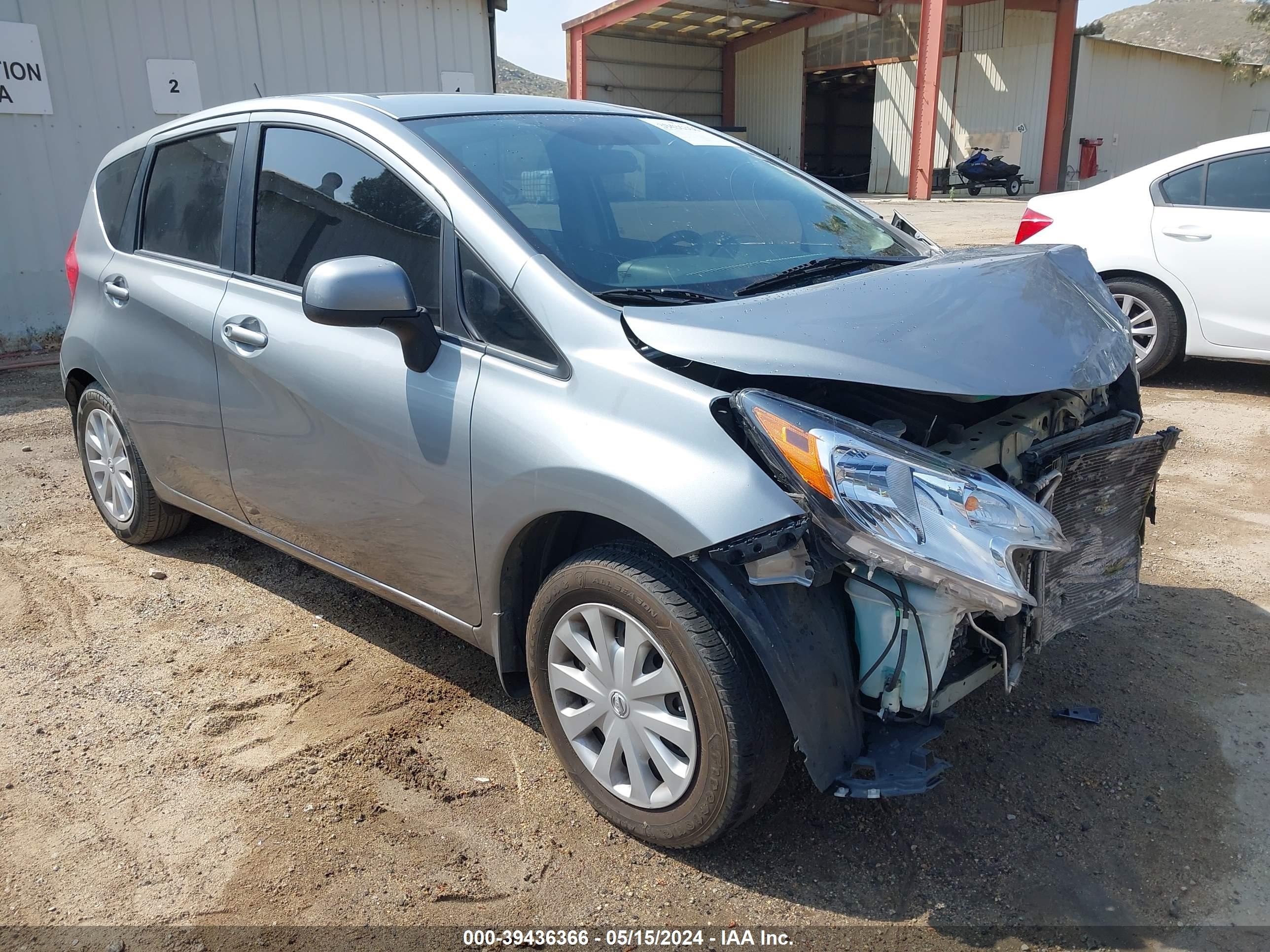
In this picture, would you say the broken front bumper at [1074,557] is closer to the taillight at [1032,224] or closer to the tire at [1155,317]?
the tire at [1155,317]

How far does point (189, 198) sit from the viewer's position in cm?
366

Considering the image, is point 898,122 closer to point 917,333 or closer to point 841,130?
point 841,130

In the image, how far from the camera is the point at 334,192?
3053 mm

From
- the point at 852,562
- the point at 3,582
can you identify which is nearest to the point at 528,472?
the point at 852,562

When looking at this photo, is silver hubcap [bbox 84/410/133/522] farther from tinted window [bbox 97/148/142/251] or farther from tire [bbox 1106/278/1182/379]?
tire [bbox 1106/278/1182/379]

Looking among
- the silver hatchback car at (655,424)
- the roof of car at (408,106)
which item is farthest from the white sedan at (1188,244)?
the roof of car at (408,106)

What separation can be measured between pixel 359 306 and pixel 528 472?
0.60m

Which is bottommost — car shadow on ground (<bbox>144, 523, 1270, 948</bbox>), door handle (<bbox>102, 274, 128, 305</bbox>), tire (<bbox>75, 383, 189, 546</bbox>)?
car shadow on ground (<bbox>144, 523, 1270, 948</bbox>)

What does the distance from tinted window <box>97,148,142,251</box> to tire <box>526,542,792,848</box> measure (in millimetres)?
2776

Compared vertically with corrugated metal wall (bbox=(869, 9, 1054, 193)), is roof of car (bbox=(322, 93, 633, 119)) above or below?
below

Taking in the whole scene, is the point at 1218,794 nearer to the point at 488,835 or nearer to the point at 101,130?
the point at 488,835

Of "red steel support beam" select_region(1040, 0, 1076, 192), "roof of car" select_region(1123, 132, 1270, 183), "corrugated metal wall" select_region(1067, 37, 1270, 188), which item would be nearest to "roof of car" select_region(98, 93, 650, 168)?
"roof of car" select_region(1123, 132, 1270, 183)

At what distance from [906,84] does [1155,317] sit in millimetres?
20821

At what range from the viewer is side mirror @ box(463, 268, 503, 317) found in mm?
2574
